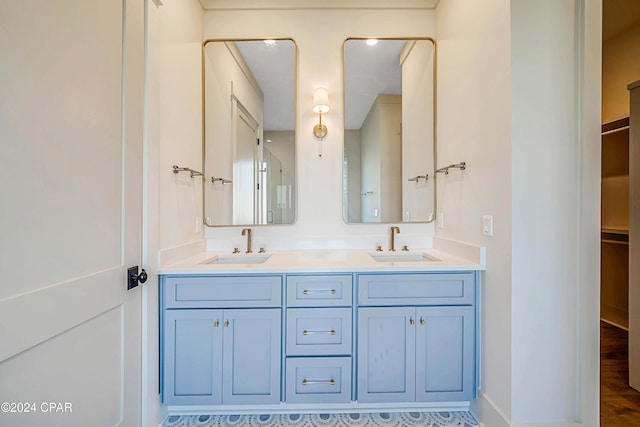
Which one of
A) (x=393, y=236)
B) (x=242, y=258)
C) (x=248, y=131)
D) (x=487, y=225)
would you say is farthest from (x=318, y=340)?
(x=248, y=131)

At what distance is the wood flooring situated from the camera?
4.94 feet

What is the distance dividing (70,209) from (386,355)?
63.3 inches

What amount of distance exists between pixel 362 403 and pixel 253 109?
2148 millimetres

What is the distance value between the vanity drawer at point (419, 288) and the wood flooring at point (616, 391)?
1055 mm

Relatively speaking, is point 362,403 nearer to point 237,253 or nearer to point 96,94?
point 237,253

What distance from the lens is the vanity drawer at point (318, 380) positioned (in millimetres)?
1504

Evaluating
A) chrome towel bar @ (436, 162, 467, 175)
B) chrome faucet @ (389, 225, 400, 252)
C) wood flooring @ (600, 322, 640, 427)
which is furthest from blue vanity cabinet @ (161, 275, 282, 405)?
wood flooring @ (600, 322, 640, 427)

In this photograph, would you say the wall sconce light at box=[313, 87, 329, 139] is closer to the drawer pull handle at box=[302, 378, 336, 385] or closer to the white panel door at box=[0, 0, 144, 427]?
the white panel door at box=[0, 0, 144, 427]

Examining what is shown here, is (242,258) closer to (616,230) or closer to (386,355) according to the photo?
(386,355)

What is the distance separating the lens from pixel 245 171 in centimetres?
211

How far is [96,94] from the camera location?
0.98 m

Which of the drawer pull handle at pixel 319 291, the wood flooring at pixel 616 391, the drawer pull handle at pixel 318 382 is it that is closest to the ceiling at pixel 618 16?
the wood flooring at pixel 616 391

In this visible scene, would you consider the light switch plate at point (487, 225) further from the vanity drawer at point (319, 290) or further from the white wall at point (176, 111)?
the white wall at point (176, 111)

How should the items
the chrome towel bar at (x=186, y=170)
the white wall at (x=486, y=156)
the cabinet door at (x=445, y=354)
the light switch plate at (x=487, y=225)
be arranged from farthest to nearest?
1. the chrome towel bar at (x=186, y=170)
2. the cabinet door at (x=445, y=354)
3. the light switch plate at (x=487, y=225)
4. the white wall at (x=486, y=156)
